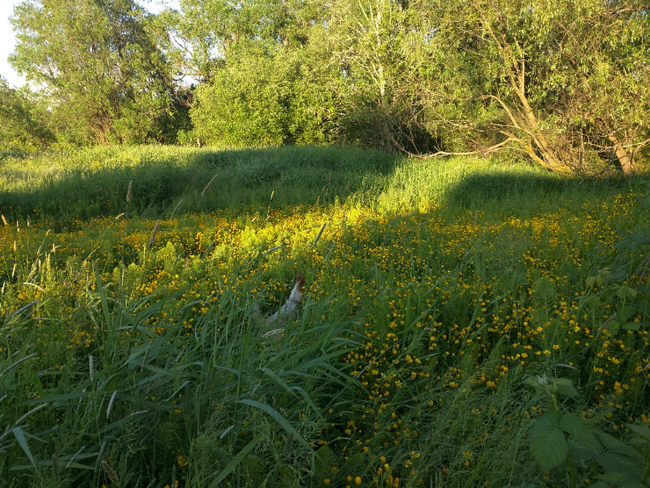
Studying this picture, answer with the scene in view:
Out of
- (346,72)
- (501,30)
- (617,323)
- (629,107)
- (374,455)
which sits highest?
(346,72)

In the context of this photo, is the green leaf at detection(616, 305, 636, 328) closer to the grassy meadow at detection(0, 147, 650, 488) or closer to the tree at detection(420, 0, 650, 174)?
the grassy meadow at detection(0, 147, 650, 488)

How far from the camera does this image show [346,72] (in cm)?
2164

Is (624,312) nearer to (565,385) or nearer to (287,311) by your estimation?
(565,385)

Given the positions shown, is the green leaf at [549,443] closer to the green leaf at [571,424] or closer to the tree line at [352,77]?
the green leaf at [571,424]

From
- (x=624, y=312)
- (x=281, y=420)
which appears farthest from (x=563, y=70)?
(x=281, y=420)

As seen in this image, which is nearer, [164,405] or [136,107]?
[164,405]

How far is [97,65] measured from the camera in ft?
98.4

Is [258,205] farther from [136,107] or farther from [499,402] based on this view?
[136,107]

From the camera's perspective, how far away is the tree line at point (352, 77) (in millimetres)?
9602

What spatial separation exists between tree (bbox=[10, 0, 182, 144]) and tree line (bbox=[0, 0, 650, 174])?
11 cm

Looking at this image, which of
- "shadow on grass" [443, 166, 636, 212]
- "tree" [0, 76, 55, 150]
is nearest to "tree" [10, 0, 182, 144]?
"tree" [0, 76, 55, 150]

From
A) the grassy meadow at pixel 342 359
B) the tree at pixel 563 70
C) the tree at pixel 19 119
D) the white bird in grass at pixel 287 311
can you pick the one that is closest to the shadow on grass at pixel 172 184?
the grassy meadow at pixel 342 359

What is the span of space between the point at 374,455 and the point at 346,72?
22.3 metres

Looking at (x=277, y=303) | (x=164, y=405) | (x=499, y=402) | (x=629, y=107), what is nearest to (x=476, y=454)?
(x=499, y=402)
